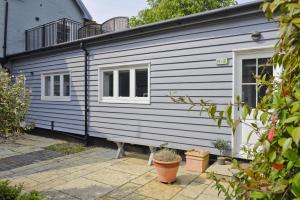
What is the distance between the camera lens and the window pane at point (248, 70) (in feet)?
16.1

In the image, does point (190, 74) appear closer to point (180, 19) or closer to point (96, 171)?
point (180, 19)

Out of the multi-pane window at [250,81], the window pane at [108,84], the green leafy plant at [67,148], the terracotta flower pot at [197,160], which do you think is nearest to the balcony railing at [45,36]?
the window pane at [108,84]

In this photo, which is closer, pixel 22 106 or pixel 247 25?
pixel 22 106

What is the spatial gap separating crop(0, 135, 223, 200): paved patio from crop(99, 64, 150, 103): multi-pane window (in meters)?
1.49

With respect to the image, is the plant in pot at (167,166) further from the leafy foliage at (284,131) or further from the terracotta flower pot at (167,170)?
the leafy foliage at (284,131)

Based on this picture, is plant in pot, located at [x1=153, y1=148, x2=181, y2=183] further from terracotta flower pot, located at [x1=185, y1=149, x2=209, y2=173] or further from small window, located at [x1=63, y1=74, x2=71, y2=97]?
small window, located at [x1=63, y1=74, x2=71, y2=97]

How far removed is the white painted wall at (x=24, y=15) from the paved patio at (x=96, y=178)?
6.96 metres

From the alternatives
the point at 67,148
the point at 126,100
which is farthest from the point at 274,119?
the point at 67,148

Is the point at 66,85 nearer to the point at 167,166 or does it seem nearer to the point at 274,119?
the point at 167,166

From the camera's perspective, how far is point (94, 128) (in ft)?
24.9

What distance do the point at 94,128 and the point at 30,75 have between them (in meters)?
4.50

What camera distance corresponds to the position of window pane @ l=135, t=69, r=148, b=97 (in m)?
6.52

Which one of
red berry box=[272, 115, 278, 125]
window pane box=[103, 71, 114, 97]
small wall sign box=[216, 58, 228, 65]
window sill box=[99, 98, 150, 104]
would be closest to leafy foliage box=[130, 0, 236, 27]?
window pane box=[103, 71, 114, 97]

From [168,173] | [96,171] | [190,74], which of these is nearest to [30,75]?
[96,171]
